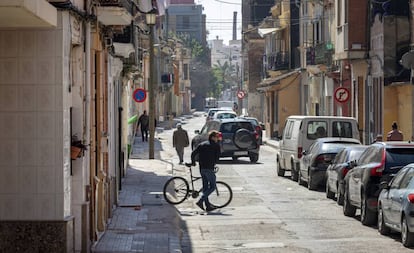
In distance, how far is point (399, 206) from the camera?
664 inches

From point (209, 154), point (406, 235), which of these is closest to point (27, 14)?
point (406, 235)

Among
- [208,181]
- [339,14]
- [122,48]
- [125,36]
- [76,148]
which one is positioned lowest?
[208,181]

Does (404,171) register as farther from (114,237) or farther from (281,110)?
(281,110)

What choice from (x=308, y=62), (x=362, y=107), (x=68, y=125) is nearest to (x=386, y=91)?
(x=362, y=107)

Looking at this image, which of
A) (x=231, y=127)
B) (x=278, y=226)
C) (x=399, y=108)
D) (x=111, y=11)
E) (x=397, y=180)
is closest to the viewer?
(x=397, y=180)

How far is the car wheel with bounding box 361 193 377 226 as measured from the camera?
19.9m

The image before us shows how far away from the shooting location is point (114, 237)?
18.0 metres

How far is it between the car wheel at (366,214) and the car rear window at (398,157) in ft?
2.65

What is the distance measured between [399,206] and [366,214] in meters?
3.06

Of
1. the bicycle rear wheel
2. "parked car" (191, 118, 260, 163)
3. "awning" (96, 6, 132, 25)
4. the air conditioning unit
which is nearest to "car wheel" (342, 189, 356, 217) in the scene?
the bicycle rear wheel

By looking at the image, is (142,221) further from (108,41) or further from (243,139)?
(243,139)

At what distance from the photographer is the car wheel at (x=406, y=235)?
53.5ft

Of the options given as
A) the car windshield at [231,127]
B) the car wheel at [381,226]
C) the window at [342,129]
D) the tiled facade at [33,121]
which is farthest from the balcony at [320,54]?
the tiled facade at [33,121]

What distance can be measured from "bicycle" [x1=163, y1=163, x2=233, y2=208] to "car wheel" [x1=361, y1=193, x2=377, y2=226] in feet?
15.1
